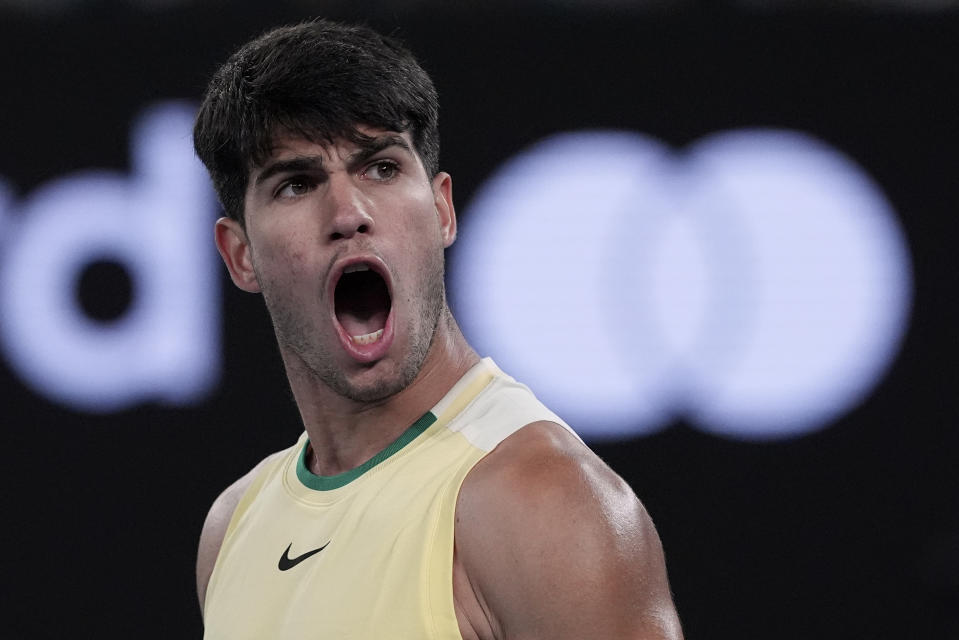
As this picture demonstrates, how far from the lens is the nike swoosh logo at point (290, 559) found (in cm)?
196

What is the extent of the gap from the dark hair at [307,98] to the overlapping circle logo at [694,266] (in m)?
→ 2.28

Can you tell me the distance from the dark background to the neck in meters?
2.24

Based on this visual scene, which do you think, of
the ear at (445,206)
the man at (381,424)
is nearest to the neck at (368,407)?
the man at (381,424)

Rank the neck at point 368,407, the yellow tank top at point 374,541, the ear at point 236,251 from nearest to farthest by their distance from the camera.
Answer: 1. the yellow tank top at point 374,541
2. the neck at point 368,407
3. the ear at point 236,251

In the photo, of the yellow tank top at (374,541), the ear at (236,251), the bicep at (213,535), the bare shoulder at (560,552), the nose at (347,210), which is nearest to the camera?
the bare shoulder at (560,552)

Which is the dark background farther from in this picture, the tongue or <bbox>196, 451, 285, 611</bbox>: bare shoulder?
the tongue

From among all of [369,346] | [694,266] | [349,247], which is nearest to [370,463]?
[369,346]

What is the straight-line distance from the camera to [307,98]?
6.37ft

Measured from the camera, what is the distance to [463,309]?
436 centimetres

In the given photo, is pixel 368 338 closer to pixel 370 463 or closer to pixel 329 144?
pixel 370 463

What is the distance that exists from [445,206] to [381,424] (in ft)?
1.22

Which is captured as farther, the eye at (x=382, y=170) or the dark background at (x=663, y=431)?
the dark background at (x=663, y=431)

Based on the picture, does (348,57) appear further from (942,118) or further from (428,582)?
(942,118)

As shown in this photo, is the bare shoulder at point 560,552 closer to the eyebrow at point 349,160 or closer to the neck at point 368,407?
the neck at point 368,407
